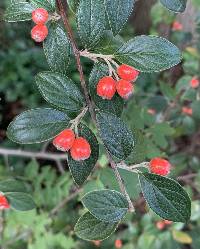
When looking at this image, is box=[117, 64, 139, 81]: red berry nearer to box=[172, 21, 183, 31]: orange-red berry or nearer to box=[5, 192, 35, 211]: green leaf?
box=[5, 192, 35, 211]: green leaf

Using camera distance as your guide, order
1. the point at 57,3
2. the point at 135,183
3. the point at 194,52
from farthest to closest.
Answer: the point at 194,52, the point at 135,183, the point at 57,3

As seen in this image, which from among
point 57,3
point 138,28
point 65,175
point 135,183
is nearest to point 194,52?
point 138,28

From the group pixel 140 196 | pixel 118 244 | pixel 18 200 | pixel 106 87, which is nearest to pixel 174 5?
pixel 106 87

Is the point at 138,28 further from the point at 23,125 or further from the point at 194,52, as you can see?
the point at 23,125

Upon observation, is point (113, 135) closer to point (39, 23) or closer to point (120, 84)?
point (120, 84)

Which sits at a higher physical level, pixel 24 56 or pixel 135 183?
pixel 135 183

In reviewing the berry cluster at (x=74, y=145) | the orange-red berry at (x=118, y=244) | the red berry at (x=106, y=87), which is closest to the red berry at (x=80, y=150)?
the berry cluster at (x=74, y=145)

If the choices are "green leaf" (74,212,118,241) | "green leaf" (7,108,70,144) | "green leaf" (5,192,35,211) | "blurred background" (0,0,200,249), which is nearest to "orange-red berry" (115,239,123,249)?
"blurred background" (0,0,200,249)
